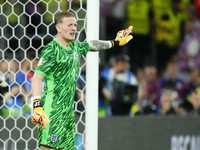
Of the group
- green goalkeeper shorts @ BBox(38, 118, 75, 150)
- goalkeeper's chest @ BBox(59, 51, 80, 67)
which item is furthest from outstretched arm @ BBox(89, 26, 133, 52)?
green goalkeeper shorts @ BBox(38, 118, 75, 150)

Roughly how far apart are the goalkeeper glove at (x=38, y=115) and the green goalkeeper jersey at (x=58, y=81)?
21 centimetres

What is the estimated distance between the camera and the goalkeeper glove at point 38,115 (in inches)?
117

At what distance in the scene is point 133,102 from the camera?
226 inches

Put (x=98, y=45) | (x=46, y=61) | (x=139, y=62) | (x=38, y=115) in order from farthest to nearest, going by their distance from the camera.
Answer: (x=139, y=62) → (x=98, y=45) → (x=46, y=61) → (x=38, y=115)

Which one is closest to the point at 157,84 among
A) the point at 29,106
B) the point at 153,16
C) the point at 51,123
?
the point at 153,16

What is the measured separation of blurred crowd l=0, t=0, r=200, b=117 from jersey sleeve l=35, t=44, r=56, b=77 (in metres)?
1.21

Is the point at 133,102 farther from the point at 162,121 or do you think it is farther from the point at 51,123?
the point at 51,123

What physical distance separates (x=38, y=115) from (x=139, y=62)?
4377mm

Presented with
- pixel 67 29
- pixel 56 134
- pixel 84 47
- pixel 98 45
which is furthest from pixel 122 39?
pixel 56 134

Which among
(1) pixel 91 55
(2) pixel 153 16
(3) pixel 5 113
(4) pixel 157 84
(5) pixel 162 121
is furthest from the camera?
(2) pixel 153 16

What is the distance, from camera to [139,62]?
23.5 feet

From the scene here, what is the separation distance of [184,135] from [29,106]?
2317 millimetres

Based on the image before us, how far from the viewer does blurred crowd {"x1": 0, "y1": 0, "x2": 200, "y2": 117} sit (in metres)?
4.77

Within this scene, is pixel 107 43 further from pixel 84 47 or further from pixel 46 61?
pixel 46 61
